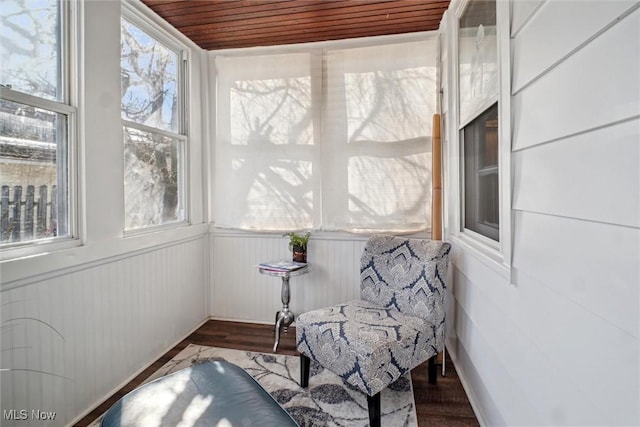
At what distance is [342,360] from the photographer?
1650mm

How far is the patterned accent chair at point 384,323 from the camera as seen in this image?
1578 millimetres

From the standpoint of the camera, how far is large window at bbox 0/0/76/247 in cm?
148

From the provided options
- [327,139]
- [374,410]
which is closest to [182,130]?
[327,139]

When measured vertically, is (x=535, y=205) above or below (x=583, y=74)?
below

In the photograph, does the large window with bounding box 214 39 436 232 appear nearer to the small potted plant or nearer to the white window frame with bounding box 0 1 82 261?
the small potted plant

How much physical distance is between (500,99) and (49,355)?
2396mm

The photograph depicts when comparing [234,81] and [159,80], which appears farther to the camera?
[234,81]

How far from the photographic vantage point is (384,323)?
1815mm

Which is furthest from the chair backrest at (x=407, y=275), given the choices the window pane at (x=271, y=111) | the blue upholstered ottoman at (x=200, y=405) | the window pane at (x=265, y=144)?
the window pane at (x=271, y=111)

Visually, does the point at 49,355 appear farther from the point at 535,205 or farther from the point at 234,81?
the point at 234,81

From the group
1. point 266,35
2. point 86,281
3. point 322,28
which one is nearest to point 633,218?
point 86,281

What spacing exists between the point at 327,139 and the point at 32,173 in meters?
2.01

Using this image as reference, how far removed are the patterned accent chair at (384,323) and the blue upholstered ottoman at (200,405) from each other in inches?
18.0
